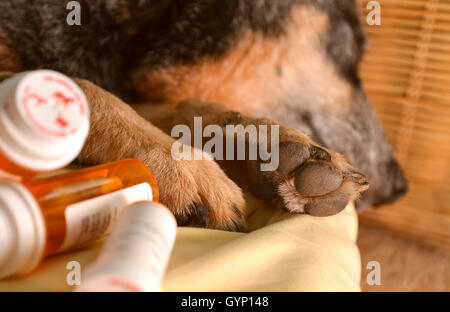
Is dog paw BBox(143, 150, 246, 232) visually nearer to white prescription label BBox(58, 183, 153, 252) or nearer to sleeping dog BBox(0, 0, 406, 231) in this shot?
sleeping dog BBox(0, 0, 406, 231)

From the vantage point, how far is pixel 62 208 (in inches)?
18.0

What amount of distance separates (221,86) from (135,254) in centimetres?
73

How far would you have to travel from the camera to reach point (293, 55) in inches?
43.3

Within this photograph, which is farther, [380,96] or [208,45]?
[380,96]

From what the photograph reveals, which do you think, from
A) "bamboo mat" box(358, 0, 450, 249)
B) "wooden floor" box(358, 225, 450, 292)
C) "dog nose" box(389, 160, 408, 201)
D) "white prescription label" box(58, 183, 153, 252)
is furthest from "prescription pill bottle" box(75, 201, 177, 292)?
"bamboo mat" box(358, 0, 450, 249)

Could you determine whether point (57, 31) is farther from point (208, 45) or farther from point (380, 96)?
point (380, 96)

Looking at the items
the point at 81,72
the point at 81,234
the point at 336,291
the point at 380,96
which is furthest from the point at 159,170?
the point at 380,96

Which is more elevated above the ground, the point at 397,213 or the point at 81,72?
the point at 81,72

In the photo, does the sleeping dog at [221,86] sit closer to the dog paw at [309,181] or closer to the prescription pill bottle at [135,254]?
the dog paw at [309,181]

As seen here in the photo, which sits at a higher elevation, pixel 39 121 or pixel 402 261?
pixel 39 121

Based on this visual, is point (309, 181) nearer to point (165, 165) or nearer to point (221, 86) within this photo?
point (165, 165)

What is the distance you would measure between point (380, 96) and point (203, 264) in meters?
1.19

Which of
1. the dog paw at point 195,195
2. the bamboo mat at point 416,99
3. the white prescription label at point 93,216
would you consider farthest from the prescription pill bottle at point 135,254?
the bamboo mat at point 416,99

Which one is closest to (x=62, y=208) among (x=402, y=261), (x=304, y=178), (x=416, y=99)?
(x=304, y=178)
